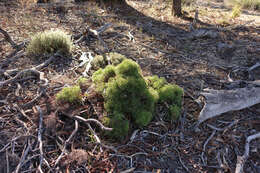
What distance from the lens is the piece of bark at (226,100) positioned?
8.56 ft

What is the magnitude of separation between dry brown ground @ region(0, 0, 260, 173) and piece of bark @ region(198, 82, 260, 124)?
0.34 ft

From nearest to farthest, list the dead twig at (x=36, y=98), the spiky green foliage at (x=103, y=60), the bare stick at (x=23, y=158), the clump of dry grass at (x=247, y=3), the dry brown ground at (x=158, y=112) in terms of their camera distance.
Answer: the bare stick at (x=23, y=158)
the dry brown ground at (x=158, y=112)
the dead twig at (x=36, y=98)
the spiky green foliage at (x=103, y=60)
the clump of dry grass at (x=247, y=3)

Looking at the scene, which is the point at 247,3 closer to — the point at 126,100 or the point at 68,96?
the point at 126,100

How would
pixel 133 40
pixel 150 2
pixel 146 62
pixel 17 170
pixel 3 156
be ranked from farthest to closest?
pixel 150 2 → pixel 133 40 → pixel 146 62 → pixel 3 156 → pixel 17 170

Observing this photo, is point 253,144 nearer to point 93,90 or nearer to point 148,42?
point 93,90

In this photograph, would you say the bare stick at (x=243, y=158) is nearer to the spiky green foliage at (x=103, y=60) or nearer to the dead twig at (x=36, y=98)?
the spiky green foliage at (x=103, y=60)

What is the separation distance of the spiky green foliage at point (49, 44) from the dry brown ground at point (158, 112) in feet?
0.65

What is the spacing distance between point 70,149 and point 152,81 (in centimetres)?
127

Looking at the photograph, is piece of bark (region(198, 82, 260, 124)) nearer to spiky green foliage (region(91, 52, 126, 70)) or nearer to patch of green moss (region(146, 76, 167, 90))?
patch of green moss (region(146, 76, 167, 90))

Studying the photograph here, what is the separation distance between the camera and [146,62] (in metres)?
3.78

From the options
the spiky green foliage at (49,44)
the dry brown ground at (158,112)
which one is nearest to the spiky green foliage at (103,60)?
the dry brown ground at (158,112)

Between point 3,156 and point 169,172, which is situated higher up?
point 3,156

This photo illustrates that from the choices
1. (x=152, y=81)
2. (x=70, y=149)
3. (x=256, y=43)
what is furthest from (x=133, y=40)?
(x=70, y=149)

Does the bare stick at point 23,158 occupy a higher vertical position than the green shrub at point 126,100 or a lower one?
lower
